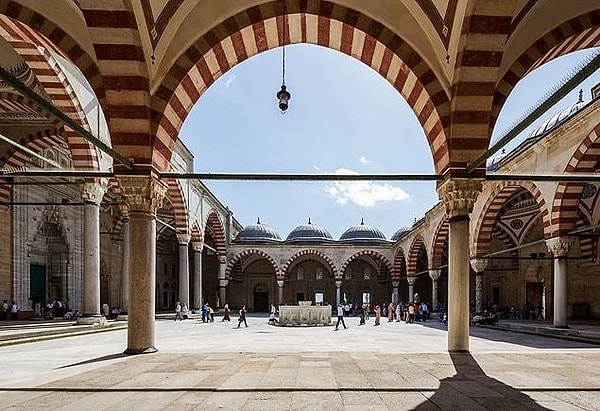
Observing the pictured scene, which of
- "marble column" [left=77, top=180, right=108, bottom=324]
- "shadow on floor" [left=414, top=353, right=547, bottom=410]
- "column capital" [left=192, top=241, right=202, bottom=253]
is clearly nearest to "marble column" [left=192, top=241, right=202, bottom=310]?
"column capital" [left=192, top=241, right=202, bottom=253]

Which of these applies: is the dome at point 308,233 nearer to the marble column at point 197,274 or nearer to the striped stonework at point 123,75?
the marble column at point 197,274

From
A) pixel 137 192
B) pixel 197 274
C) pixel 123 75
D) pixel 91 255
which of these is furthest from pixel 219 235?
pixel 123 75

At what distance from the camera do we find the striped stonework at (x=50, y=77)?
357 inches

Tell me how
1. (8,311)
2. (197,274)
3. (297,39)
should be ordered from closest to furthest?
1. (297,39)
2. (8,311)
3. (197,274)

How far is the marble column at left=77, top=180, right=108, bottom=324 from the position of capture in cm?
1254

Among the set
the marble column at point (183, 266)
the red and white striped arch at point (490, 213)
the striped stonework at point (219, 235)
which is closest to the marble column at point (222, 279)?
the striped stonework at point (219, 235)

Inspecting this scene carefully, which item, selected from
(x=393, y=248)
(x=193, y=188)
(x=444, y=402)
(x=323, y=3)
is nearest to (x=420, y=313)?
Answer: (x=393, y=248)

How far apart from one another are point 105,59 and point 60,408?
4755mm

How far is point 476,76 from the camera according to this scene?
713 centimetres

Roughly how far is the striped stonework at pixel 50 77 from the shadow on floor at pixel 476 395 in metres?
8.61

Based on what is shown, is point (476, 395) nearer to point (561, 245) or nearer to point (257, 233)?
point (561, 245)

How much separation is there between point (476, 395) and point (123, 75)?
235 inches

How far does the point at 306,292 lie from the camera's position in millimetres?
36469

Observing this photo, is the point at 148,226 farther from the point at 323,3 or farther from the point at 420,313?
the point at 420,313
